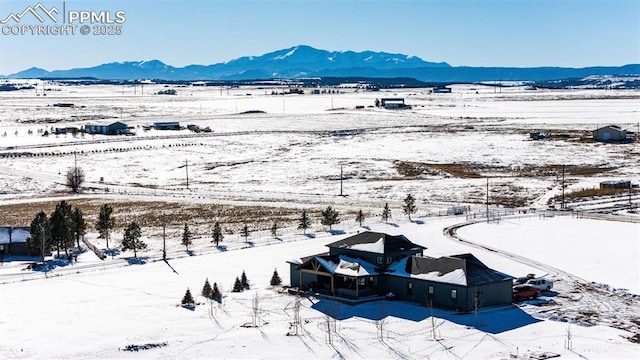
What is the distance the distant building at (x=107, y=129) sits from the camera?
146m

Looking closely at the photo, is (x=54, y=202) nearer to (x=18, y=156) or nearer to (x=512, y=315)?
(x=18, y=156)

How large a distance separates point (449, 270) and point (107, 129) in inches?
4591

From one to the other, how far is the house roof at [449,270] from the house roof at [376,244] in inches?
42.1

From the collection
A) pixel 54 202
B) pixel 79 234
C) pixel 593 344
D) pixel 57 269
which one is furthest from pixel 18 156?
pixel 593 344

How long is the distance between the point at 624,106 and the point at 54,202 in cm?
15678

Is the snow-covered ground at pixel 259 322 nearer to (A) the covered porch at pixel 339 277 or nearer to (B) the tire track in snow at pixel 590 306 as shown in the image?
(B) the tire track in snow at pixel 590 306

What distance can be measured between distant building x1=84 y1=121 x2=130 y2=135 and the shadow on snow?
4453 inches

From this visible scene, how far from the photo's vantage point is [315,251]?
166ft

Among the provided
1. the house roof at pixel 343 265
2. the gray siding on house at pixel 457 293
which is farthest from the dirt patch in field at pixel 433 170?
the gray siding on house at pixel 457 293

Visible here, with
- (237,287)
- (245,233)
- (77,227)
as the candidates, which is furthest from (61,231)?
(237,287)

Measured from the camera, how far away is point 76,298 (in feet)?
133

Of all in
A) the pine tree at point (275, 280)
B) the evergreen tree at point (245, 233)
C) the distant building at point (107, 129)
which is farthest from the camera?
the distant building at point (107, 129)

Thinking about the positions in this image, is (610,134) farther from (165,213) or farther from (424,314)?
(424,314)

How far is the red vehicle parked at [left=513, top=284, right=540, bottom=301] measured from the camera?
38.9m
